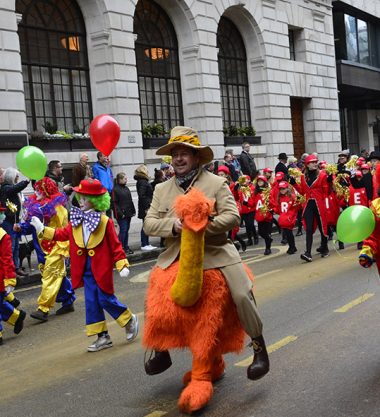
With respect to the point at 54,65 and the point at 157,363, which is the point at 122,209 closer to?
the point at 54,65

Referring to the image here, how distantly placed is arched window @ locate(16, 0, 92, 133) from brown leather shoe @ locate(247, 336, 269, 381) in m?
13.6

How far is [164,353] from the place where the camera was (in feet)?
16.2

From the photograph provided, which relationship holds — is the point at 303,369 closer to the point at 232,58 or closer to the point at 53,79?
the point at 53,79

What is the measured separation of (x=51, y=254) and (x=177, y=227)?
416cm

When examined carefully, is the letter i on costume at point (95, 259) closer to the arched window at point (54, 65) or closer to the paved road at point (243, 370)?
the paved road at point (243, 370)

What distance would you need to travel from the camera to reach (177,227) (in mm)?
4410

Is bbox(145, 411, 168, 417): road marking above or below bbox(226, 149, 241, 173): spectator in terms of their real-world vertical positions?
below

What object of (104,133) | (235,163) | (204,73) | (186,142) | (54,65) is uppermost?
(204,73)

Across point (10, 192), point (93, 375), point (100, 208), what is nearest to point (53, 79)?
point (10, 192)

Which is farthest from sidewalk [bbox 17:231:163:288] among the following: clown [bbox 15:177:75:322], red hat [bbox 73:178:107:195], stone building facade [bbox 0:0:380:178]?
red hat [bbox 73:178:107:195]

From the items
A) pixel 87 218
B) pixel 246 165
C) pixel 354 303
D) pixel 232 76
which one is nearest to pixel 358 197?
pixel 354 303

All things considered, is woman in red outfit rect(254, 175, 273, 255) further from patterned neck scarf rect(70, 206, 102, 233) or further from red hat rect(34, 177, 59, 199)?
patterned neck scarf rect(70, 206, 102, 233)

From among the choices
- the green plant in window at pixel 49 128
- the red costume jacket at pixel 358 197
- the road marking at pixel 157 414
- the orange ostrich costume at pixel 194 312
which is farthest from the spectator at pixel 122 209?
the road marking at pixel 157 414

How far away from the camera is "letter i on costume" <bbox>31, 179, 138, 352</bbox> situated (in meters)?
6.29
